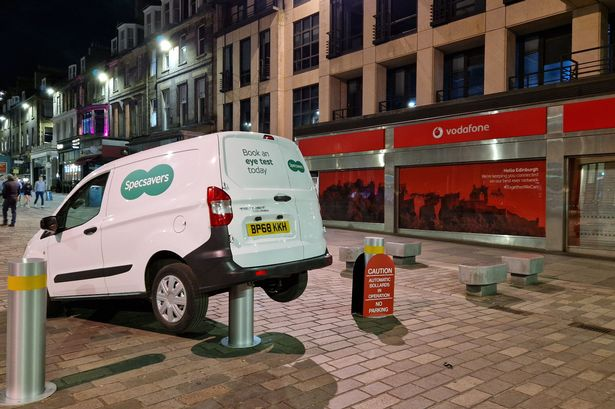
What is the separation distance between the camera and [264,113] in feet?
82.8

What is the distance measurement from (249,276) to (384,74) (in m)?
16.5

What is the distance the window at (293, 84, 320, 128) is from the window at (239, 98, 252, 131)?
386cm

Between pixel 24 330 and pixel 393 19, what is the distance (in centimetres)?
1826

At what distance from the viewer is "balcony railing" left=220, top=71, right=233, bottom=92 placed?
27422 mm

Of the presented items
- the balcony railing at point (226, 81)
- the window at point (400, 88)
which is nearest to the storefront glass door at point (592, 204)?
the window at point (400, 88)

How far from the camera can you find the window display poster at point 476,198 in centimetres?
1389

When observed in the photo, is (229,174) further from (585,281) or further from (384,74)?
(384,74)

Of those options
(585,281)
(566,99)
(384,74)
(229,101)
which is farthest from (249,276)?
(229,101)

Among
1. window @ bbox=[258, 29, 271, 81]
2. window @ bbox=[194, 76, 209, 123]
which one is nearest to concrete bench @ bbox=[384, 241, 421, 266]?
window @ bbox=[258, 29, 271, 81]

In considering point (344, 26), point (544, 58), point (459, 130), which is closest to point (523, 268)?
point (459, 130)

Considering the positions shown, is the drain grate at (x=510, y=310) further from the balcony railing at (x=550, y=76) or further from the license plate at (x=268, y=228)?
the balcony railing at (x=550, y=76)

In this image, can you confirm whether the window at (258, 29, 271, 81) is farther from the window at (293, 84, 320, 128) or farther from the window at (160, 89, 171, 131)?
the window at (160, 89, 171, 131)

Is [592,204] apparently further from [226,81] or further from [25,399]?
[226,81]

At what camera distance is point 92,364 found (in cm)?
430
